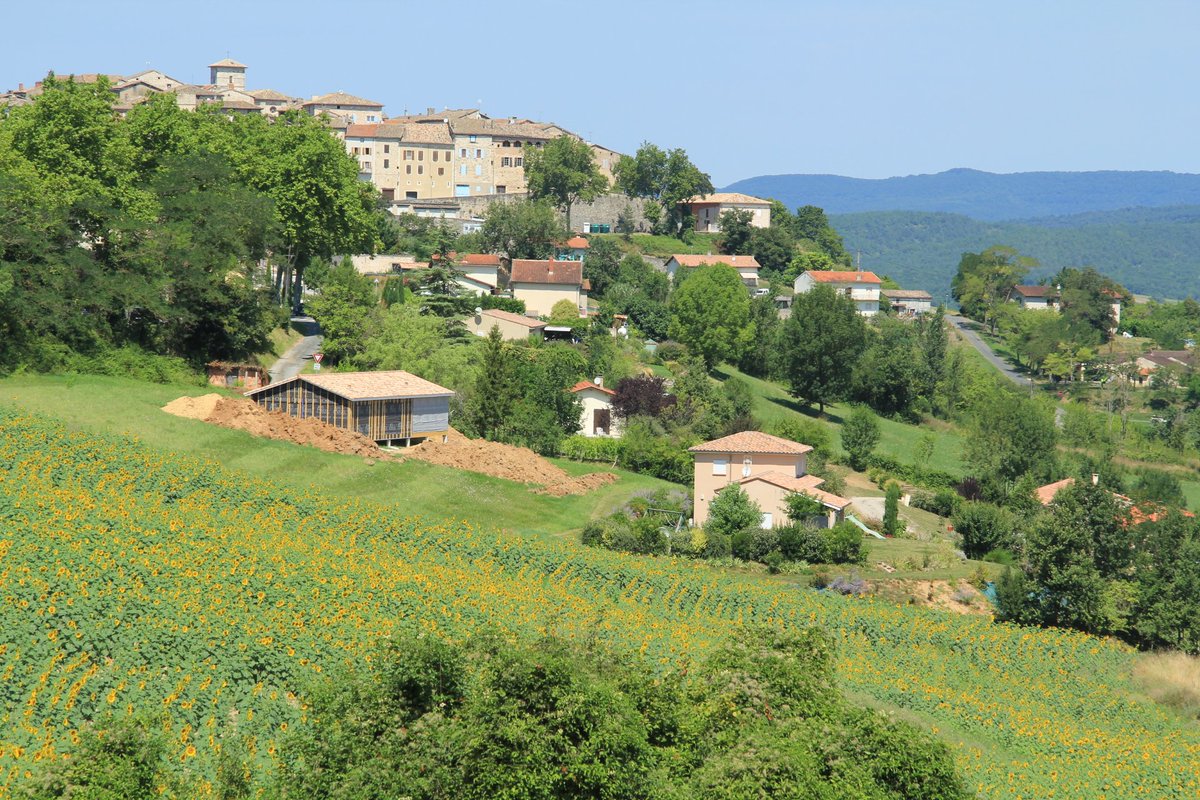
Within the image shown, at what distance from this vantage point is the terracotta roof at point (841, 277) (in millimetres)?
113275

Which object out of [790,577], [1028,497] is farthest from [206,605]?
[1028,497]

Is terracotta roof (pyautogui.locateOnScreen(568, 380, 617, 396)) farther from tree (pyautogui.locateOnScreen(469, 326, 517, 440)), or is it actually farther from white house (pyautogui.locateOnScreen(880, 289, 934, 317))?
white house (pyautogui.locateOnScreen(880, 289, 934, 317))

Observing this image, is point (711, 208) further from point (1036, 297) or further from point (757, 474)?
point (757, 474)

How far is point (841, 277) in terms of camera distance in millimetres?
115938

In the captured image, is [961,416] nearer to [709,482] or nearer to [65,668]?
[709,482]

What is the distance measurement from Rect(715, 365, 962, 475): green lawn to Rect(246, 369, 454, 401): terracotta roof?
2477 centimetres

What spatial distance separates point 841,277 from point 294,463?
79.9 metres

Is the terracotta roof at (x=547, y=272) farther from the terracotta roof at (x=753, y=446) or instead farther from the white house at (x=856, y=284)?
the white house at (x=856, y=284)

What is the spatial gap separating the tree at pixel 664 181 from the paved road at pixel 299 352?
57833mm

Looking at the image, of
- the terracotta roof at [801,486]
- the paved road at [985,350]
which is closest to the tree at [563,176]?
the paved road at [985,350]

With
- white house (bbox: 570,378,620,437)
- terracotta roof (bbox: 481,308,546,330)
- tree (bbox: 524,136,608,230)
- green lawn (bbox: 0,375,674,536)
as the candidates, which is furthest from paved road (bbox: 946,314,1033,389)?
green lawn (bbox: 0,375,674,536)

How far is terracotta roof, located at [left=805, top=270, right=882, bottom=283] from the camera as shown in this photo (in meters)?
113

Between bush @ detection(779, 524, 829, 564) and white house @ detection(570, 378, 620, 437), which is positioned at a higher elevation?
white house @ detection(570, 378, 620, 437)

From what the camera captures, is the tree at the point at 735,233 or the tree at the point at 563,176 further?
the tree at the point at 735,233
